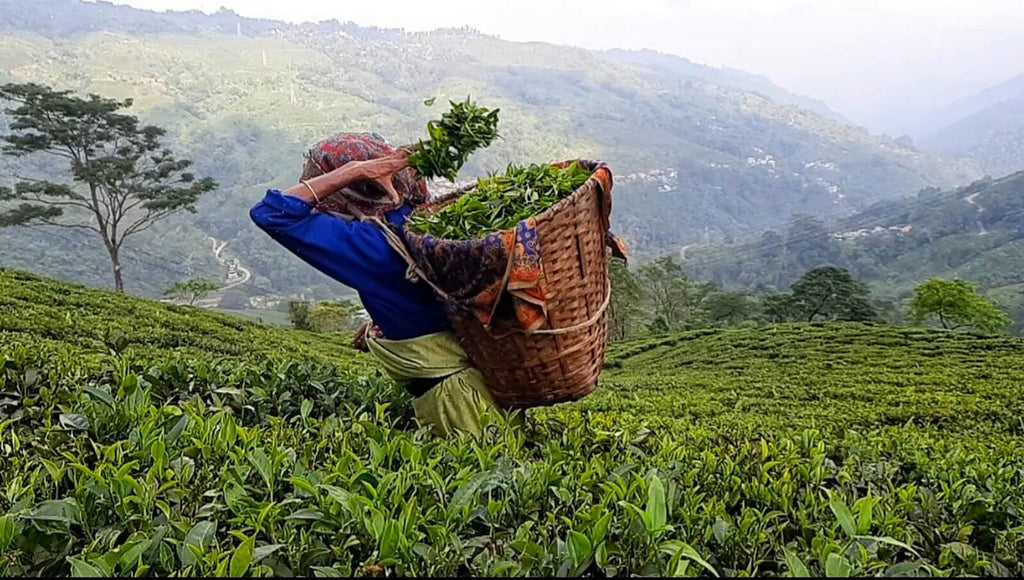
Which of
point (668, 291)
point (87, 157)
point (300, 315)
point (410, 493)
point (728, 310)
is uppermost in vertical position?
point (410, 493)

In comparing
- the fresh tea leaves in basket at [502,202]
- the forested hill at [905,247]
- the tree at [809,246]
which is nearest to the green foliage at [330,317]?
the fresh tea leaves in basket at [502,202]

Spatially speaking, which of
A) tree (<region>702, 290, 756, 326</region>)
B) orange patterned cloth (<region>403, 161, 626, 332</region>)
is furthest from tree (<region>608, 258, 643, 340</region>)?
orange patterned cloth (<region>403, 161, 626, 332</region>)

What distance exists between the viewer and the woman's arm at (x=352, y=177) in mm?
2189

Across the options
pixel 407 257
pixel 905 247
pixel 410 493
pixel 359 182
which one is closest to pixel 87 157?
pixel 359 182

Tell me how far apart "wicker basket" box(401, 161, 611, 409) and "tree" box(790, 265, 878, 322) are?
85.6 feet

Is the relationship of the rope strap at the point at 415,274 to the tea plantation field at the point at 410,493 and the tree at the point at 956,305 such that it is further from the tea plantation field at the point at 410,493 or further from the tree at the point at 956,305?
the tree at the point at 956,305

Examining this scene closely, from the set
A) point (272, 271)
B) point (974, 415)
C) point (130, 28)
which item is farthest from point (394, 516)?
point (130, 28)

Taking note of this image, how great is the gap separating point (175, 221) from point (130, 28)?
100444mm

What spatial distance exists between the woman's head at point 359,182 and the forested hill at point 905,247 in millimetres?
58774

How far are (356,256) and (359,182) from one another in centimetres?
25

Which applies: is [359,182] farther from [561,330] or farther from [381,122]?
[381,122]

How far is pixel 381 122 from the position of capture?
11194cm

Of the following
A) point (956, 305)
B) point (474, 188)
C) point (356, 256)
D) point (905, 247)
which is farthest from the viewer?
point (905, 247)

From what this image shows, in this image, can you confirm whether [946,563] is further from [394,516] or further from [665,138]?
[665,138]
